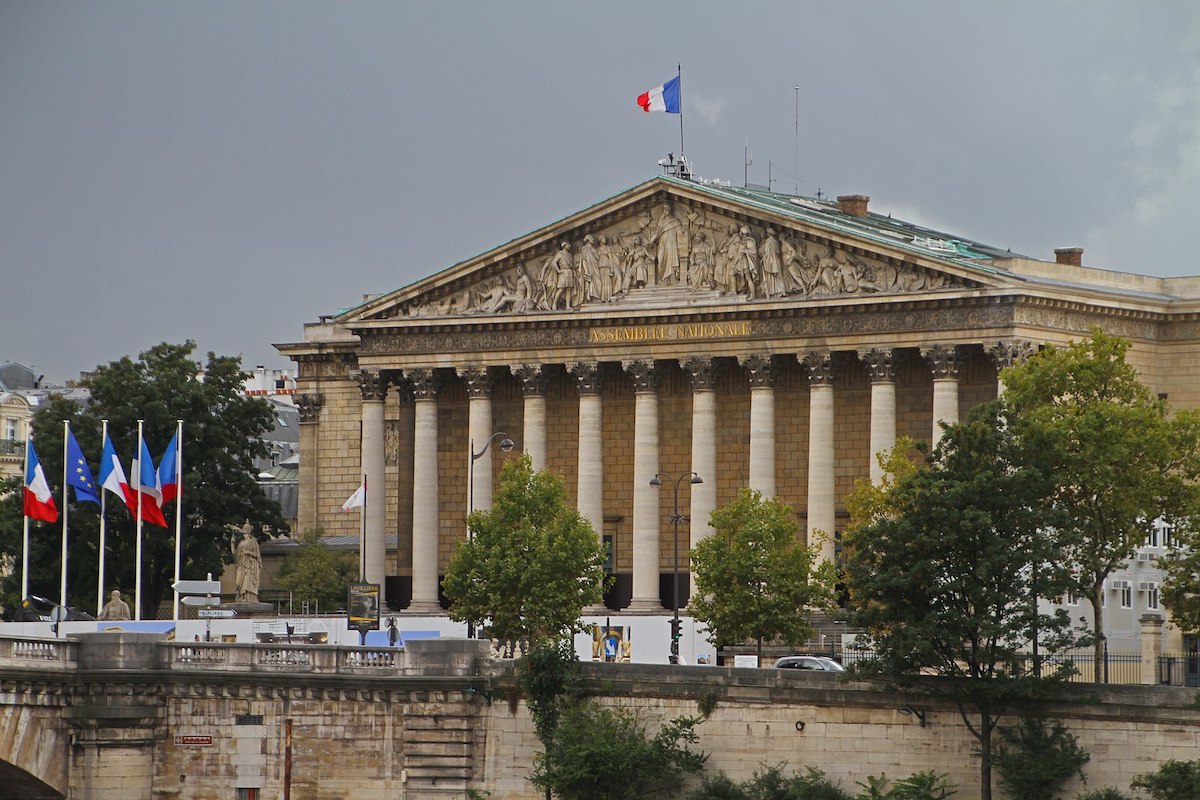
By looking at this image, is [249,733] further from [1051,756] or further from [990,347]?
[990,347]

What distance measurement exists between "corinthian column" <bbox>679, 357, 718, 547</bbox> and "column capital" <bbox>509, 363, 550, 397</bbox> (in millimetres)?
6729

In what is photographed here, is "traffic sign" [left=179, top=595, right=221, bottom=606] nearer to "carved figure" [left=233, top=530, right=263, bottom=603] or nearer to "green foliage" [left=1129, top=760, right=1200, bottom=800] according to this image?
"carved figure" [left=233, top=530, right=263, bottom=603]

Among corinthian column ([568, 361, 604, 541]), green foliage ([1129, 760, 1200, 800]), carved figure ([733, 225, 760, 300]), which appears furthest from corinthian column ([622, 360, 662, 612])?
green foliage ([1129, 760, 1200, 800])

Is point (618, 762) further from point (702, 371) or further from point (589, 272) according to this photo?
point (589, 272)

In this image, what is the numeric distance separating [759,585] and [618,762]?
64.4 ft

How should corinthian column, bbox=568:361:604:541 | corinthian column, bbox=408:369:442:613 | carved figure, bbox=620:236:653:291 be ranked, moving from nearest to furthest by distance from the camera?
carved figure, bbox=620:236:653:291 → corinthian column, bbox=568:361:604:541 → corinthian column, bbox=408:369:442:613

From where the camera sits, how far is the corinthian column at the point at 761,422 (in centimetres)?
11462

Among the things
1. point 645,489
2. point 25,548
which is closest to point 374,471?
point 645,489

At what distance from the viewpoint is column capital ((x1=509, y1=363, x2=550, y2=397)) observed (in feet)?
395

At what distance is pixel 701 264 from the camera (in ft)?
Answer: 381

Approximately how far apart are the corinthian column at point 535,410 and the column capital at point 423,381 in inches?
157

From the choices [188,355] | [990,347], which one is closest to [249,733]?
[990,347]

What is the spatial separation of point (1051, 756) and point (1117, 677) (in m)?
9.66

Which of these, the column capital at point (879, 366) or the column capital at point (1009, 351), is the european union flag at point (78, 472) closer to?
the column capital at point (879, 366)
